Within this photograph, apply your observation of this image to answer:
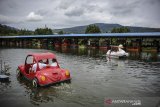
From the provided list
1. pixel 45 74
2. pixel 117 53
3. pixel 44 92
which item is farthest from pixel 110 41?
pixel 44 92

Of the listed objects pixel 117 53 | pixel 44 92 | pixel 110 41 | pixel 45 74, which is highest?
pixel 110 41

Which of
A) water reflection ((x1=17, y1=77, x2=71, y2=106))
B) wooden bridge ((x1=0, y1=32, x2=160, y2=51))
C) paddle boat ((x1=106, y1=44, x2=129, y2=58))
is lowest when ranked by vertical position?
water reflection ((x1=17, y1=77, x2=71, y2=106))

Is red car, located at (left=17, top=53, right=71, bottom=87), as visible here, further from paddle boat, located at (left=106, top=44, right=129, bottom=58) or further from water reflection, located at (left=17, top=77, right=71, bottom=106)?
paddle boat, located at (left=106, top=44, right=129, bottom=58)

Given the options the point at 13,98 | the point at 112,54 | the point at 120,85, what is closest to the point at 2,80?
the point at 13,98

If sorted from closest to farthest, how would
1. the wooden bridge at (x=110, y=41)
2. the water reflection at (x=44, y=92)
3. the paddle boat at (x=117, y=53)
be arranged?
the water reflection at (x=44, y=92) → the paddle boat at (x=117, y=53) → the wooden bridge at (x=110, y=41)

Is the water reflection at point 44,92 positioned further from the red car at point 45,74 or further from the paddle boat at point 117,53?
the paddle boat at point 117,53

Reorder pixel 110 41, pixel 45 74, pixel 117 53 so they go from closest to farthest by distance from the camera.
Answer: pixel 45 74 → pixel 117 53 → pixel 110 41

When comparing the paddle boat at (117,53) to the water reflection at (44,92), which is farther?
the paddle boat at (117,53)

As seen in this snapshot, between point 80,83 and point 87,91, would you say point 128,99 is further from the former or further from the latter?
point 80,83

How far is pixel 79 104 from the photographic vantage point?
934 centimetres

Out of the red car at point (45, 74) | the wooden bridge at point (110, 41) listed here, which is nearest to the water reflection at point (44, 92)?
the red car at point (45, 74)

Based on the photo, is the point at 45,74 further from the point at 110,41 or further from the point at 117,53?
the point at 110,41

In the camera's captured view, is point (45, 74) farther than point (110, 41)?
No

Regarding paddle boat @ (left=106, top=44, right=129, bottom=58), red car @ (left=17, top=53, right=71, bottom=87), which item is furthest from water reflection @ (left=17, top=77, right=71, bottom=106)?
paddle boat @ (left=106, top=44, right=129, bottom=58)
